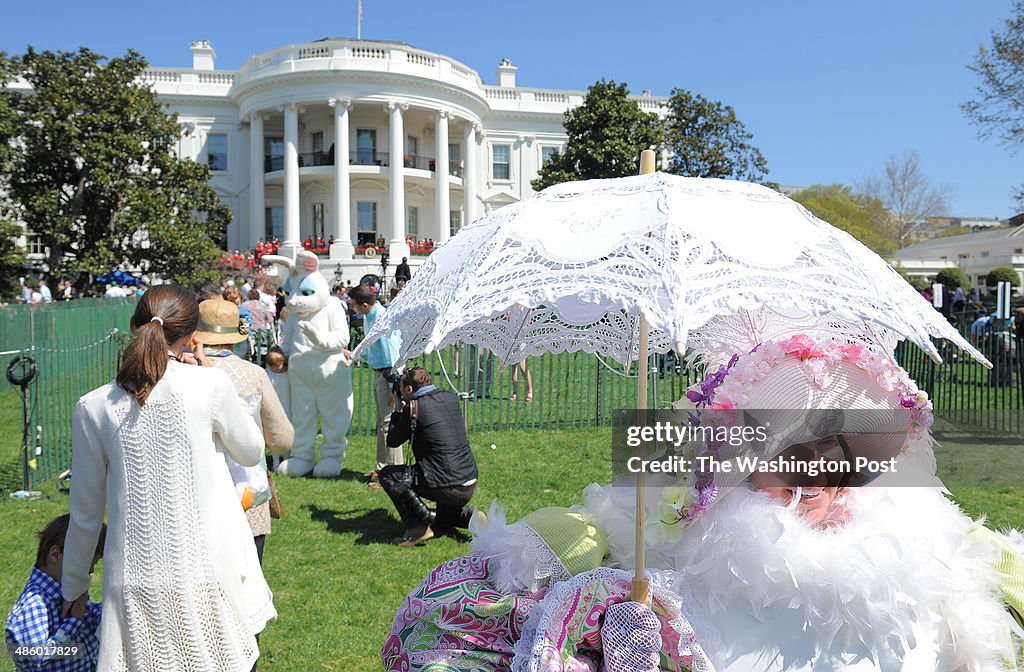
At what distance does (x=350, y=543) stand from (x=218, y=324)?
2537 mm

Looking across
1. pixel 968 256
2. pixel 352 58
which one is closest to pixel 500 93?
pixel 352 58

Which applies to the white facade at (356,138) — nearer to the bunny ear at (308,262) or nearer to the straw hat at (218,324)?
the bunny ear at (308,262)

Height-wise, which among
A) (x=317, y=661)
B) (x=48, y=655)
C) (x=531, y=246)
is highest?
(x=531, y=246)

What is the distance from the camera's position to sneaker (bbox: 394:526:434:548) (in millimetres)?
5535

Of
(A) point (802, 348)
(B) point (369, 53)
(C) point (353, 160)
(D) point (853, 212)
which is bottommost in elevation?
(A) point (802, 348)

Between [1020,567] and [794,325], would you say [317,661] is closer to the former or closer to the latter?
[794,325]

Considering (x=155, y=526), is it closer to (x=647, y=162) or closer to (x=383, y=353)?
(x=647, y=162)

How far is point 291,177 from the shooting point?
1426 inches

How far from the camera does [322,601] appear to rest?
456 centimetres

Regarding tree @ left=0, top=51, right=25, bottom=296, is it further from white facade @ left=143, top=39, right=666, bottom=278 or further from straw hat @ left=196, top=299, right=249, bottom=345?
straw hat @ left=196, top=299, right=249, bottom=345

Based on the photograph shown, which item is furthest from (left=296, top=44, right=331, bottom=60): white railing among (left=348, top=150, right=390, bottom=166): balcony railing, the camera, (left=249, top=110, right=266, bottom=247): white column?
the camera

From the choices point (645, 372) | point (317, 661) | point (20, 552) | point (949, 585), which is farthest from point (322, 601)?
point (949, 585)

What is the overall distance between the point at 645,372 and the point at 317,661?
8.69 ft

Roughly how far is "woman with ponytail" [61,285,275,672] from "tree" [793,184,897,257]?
39.6 meters
